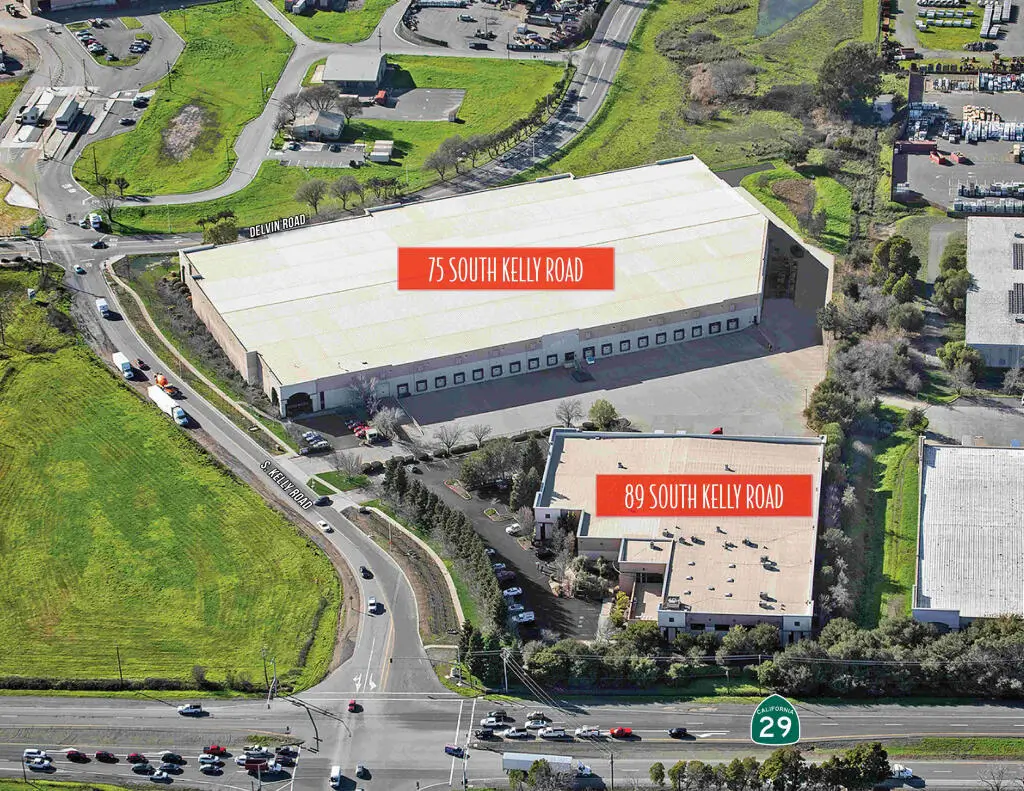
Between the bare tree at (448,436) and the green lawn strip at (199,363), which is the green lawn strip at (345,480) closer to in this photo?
the green lawn strip at (199,363)

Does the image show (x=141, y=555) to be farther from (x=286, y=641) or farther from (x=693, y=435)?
(x=693, y=435)

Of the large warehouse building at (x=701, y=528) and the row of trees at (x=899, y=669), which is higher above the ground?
the large warehouse building at (x=701, y=528)

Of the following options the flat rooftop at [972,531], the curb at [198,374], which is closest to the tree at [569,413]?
the curb at [198,374]

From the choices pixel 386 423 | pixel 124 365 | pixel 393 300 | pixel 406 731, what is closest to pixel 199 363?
pixel 124 365

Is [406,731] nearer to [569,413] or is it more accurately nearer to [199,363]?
[569,413]

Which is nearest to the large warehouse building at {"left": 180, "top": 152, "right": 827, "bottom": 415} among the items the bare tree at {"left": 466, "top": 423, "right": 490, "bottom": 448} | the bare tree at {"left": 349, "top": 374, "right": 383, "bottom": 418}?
the bare tree at {"left": 349, "top": 374, "right": 383, "bottom": 418}

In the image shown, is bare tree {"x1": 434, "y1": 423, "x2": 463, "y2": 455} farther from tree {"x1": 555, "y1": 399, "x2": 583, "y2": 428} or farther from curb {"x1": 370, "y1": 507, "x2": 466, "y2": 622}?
curb {"x1": 370, "y1": 507, "x2": 466, "y2": 622}
